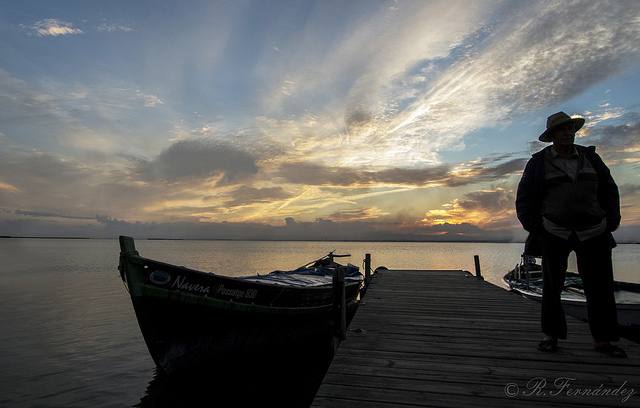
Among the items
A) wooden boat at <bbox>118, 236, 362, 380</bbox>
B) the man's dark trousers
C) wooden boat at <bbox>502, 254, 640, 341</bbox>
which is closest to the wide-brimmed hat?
the man's dark trousers

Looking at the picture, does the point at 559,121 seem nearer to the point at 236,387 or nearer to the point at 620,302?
the point at 620,302

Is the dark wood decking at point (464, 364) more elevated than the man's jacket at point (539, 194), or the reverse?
the man's jacket at point (539, 194)

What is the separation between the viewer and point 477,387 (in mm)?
3131

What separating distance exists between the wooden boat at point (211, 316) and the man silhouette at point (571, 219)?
19.8 feet

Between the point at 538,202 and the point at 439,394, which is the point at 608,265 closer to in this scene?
the point at 538,202

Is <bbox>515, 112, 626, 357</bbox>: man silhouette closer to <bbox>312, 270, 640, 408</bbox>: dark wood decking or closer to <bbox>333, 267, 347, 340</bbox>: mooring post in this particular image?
<bbox>312, 270, 640, 408</bbox>: dark wood decking

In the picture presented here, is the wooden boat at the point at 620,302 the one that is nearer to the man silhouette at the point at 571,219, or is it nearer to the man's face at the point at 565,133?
the man silhouette at the point at 571,219

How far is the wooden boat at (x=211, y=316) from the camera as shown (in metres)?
7.31

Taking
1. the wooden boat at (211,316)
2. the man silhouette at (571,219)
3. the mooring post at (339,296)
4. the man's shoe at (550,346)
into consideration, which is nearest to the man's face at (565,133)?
the man silhouette at (571,219)

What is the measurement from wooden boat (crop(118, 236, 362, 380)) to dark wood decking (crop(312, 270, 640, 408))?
3393 millimetres

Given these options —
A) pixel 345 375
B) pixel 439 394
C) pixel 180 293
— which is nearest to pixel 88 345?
pixel 180 293

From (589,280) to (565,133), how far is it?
162 centimetres

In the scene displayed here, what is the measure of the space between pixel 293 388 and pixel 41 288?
26468 millimetres

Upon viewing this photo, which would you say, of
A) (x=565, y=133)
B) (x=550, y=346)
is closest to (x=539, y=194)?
(x=565, y=133)
